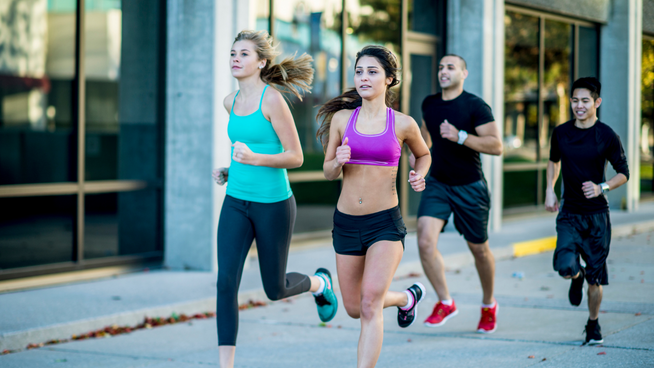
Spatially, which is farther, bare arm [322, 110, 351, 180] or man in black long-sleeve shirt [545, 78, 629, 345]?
man in black long-sleeve shirt [545, 78, 629, 345]

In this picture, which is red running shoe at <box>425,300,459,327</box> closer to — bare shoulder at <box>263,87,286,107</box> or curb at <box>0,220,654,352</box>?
curb at <box>0,220,654,352</box>

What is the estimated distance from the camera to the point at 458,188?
6371 mm

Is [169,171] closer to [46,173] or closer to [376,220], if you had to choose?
[376,220]

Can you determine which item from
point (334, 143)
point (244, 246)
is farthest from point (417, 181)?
point (244, 246)

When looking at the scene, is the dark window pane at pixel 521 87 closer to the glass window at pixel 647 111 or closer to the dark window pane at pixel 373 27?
the dark window pane at pixel 373 27

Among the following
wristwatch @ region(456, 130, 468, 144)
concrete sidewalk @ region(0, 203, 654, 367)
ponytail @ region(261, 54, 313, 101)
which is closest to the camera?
ponytail @ region(261, 54, 313, 101)

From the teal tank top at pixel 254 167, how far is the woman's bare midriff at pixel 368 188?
1.80 ft

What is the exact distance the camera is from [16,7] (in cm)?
1839

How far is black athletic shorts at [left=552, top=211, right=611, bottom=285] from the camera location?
562 cm

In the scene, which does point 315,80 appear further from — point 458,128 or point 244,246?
point 244,246

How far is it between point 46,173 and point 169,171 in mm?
11075

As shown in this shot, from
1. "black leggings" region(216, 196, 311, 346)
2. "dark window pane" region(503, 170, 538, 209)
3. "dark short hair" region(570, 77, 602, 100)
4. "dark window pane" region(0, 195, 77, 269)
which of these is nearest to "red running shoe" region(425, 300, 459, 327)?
"black leggings" region(216, 196, 311, 346)

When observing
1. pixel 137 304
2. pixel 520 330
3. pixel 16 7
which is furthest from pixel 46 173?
pixel 520 330

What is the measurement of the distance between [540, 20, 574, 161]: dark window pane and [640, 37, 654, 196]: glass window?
312 centimetres
